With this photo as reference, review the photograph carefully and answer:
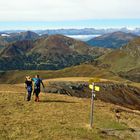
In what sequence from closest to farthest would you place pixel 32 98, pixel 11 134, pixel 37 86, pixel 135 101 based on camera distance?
pixel 11 134
pixel 37 86
pixel 32 98
pixel 135 101

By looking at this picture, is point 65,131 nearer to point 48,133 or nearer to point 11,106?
point 48,133

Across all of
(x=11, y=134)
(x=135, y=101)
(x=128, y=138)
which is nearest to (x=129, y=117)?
(x=128, y=138)

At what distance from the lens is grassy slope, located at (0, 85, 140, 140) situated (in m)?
27.8

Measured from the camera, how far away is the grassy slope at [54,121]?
27812 millimetres

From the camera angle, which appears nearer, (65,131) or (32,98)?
(65,131)

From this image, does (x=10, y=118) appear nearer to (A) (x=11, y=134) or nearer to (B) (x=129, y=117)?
(A) (x=11, y=134)

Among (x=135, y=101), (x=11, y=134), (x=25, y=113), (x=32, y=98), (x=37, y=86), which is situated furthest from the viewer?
(x=135, y=101)

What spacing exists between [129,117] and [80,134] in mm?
9753

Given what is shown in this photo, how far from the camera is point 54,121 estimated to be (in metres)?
31.0

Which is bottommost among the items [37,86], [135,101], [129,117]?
[135,101]

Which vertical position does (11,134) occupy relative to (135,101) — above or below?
above

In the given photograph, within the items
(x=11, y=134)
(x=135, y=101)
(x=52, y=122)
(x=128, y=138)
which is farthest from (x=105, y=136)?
(x=135, y=101)

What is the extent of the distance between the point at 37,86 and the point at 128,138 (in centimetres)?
1122

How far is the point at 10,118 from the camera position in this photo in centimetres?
3098
